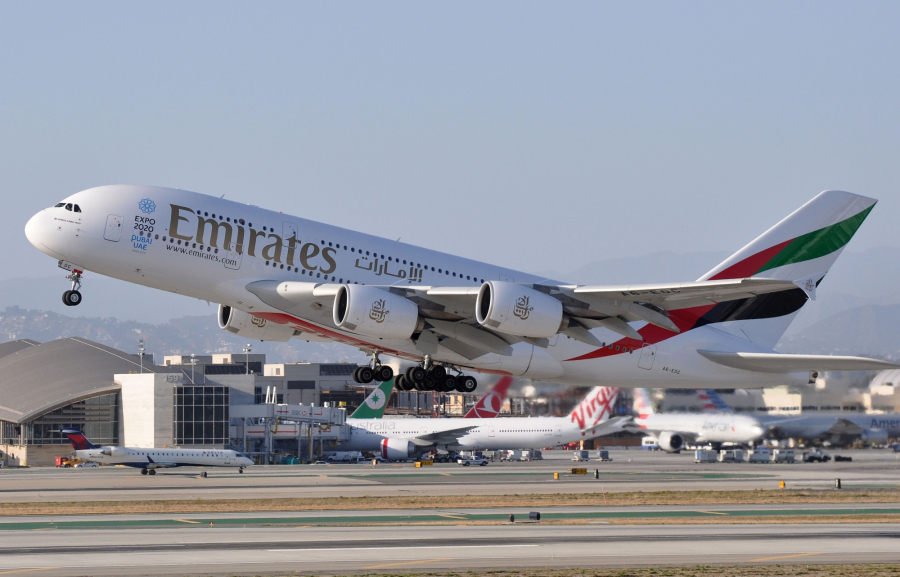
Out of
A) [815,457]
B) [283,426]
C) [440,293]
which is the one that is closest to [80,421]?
[283,426]

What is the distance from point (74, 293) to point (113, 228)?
4.13 metres

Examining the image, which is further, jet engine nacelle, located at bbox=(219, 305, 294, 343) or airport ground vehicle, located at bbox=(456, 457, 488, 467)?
airport ground vehicle, located at bbox=(456, 457, 488, 467)

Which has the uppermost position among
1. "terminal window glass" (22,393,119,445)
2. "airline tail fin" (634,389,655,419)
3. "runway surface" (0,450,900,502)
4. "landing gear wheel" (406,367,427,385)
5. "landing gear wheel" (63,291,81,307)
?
"landing gear wheel" (63,291,81,307)

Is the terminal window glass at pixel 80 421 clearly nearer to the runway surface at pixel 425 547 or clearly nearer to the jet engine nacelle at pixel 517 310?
the runway surface at pixel 425 547

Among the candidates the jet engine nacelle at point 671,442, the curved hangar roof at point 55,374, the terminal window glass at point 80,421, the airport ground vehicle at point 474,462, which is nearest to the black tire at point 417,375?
the airport ground vehicle at point 474,462

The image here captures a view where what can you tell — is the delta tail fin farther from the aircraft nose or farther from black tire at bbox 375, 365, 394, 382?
the aircraft nose

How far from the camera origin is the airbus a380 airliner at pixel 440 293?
115 ft

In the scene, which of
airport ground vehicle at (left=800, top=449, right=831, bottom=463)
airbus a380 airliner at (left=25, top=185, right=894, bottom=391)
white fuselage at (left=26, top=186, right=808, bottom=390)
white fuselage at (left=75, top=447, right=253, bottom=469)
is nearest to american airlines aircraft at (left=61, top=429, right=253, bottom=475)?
white fuselage at (left=75, top=447, right=253, bottom=469)

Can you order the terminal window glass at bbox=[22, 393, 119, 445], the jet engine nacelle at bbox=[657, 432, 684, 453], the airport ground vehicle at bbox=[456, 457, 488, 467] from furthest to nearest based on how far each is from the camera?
the terminal window glass at bbox=[22, 393, 119, 445] → the jet engine nacelle at bbox=[657, 432, 684, 453] → the airport ground vehicle at bbox=[456, 457, 488, 467]

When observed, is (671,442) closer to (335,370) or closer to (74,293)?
(74,293)

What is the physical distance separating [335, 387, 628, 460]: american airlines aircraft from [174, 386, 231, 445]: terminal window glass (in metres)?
15.1

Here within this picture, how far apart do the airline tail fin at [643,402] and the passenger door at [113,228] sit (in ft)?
113

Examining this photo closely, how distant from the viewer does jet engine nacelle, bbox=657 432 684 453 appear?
90062 mm

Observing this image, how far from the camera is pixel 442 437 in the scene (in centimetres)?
9750
